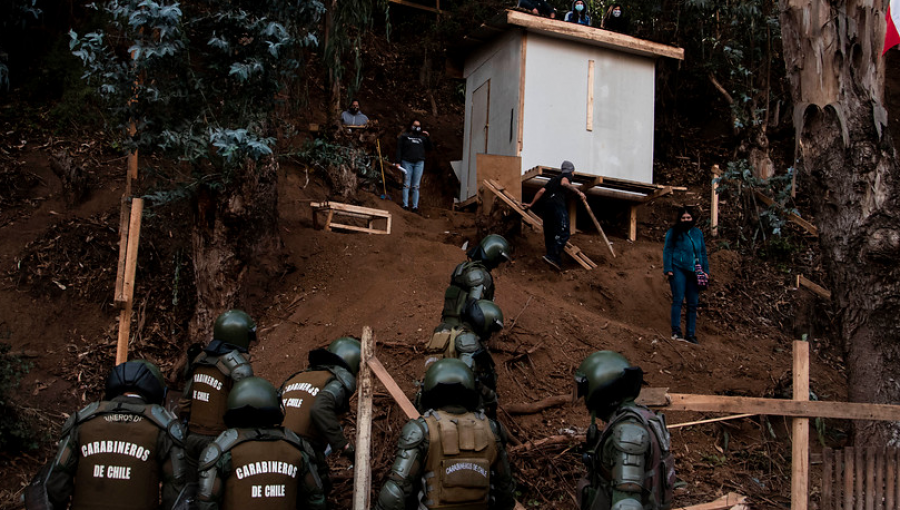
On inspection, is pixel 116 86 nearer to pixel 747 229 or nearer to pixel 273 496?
pixel 273 496

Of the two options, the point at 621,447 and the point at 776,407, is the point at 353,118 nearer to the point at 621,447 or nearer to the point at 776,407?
the point at 776,407

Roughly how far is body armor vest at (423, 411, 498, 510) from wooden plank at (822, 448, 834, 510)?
94.9 inches

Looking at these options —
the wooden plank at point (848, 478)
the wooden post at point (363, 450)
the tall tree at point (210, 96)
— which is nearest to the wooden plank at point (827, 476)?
the wooden plank at point (848, 478)

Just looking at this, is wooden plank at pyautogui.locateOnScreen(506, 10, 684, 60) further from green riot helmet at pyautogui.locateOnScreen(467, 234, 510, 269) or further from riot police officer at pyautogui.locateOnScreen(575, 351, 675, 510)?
riot police officer at pyautogui.locateOnScreen(575, 351, 675, 510)

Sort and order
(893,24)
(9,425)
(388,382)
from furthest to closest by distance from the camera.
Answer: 1. (9,425)
2. (893,24)
3. (388,382)

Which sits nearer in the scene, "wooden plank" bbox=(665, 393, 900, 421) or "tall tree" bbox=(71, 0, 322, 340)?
"wooden plank" bbox=(665, 393, 900, 421)

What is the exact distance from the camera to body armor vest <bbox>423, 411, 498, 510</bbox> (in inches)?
197

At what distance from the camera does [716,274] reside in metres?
14.8

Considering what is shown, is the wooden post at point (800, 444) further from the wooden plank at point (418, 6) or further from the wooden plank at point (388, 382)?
the wooden plank at point (418, 6)

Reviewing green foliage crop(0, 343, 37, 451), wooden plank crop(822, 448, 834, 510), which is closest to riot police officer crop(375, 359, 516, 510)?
wooden plank crop(822, 448, 834, 510)

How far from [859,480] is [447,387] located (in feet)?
9.94

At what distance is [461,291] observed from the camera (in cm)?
798

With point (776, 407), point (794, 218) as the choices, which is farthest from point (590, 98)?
point (776, 407)

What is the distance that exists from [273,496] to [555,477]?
11.6 feet
